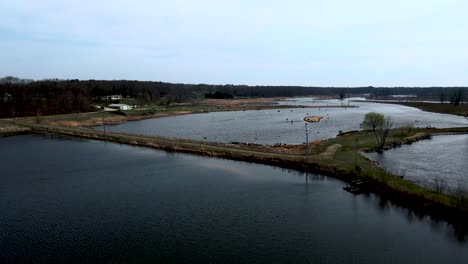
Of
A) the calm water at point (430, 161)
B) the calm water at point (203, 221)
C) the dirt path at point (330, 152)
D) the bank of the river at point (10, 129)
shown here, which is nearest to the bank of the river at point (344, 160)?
the dirt path at point (330, 152)

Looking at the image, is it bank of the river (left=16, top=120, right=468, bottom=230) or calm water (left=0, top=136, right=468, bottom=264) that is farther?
bank of the river (left=16, top=120, right=468, bottom=230)

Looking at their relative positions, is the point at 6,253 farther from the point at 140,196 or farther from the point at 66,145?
the point at 66,145

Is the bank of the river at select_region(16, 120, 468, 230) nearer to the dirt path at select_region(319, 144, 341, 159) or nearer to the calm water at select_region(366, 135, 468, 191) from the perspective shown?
the dirt path at select_region(319, 144, 341, 159)

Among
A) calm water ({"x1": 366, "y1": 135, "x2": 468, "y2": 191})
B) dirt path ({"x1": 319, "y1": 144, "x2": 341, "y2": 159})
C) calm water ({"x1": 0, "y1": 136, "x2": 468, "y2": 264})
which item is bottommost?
calm water ({"x1": 0, "y1": 136, "x2": 468, "y2": 264})

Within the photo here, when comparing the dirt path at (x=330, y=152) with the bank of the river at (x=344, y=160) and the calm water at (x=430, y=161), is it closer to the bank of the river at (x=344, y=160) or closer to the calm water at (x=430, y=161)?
the bank of the river at (x=344, y=160)

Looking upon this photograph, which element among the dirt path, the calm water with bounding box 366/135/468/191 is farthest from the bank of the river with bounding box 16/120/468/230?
the calm water with bounding box 366/135/468/191

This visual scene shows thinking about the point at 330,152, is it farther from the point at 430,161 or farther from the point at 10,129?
the point at 10,129

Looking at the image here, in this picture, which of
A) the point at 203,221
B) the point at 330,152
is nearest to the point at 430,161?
the point at 330,152
